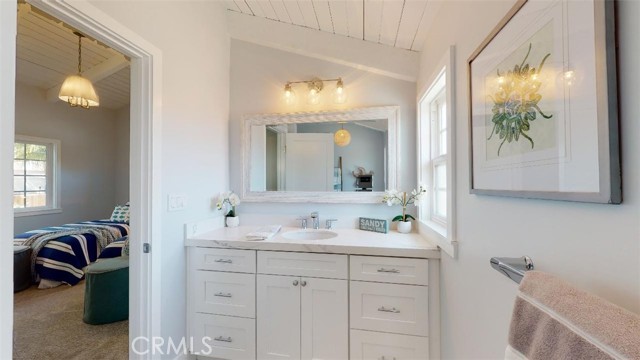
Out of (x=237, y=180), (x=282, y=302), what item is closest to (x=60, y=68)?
(x=237, y=180)

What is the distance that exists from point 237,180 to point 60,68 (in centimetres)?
343

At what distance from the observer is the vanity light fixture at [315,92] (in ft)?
7.36

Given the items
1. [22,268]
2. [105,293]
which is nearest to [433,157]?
[105,293]

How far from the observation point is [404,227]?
2.00 meters

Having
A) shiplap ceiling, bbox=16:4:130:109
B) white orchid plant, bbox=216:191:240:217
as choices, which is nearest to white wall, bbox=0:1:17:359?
white orchid plant, bbox=216:191:240:217

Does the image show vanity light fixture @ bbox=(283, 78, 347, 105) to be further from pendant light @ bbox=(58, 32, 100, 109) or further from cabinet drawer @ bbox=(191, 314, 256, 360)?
pendant light @ bbox=(58, 32, 100, 109)

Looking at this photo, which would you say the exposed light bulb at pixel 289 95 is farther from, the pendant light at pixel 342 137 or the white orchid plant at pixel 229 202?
the white orchid plant at pixel 229 202

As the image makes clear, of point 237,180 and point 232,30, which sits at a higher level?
point 232,30

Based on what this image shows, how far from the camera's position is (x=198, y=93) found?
1.94 meters

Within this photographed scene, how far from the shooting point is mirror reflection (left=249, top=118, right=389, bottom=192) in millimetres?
2209

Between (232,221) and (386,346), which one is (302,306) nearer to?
(386,346)

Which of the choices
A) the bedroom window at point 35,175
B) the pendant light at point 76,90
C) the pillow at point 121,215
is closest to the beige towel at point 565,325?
the pendant light at point 76,90

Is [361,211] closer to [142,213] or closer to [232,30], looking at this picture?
[142,213]

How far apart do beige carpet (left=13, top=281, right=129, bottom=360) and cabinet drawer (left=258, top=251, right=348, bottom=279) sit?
1319 millimetres
